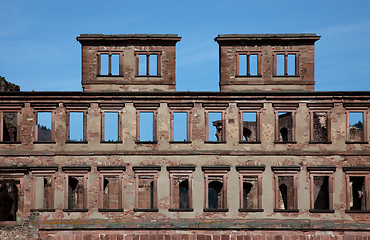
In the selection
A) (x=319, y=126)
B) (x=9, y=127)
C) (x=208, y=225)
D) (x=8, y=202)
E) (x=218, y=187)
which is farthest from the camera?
(x=218, y=187)

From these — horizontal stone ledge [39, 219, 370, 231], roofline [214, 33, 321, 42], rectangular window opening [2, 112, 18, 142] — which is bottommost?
horizontal stone ledge [39, 219, 370, 231]

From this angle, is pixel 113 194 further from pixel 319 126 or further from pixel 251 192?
pixel 319 126

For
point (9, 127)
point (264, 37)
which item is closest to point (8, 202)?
point (9, 127)

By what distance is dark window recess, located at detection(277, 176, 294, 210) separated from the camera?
39500 mm

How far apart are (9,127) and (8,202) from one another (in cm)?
474

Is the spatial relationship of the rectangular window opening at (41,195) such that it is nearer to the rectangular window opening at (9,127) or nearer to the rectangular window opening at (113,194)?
the rectangular window opening at (113,194)

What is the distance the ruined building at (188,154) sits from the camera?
37500 millimetres

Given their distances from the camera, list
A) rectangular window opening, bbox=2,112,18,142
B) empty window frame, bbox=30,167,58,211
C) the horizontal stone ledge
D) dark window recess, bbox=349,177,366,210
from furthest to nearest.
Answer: dark window recess, bbox=349,177,366,210 < rectangular window opening, bbox=2,112,18,142 < empty window frame, bbox=30,167,58,211 < the horizontal stone ledge

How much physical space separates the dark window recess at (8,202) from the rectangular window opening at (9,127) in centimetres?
286

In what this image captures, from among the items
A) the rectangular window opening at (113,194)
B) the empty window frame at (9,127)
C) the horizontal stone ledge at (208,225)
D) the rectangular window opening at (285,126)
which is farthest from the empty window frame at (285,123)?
the empty window frame at (9,127)

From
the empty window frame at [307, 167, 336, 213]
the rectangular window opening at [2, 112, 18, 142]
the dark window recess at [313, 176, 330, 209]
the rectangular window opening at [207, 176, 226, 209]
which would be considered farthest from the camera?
the rectangular window opening at [2, 112, 18, 142]

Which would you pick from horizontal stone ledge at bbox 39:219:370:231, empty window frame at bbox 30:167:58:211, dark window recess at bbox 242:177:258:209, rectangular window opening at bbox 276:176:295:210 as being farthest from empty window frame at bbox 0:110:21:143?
rectangular window opening at bbox 276:176:295:210

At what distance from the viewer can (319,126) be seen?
40750 mm

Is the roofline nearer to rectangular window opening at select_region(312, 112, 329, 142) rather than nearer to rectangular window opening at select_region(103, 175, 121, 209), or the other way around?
rectangular window opening at select_region(312, 112, 329, 142)
